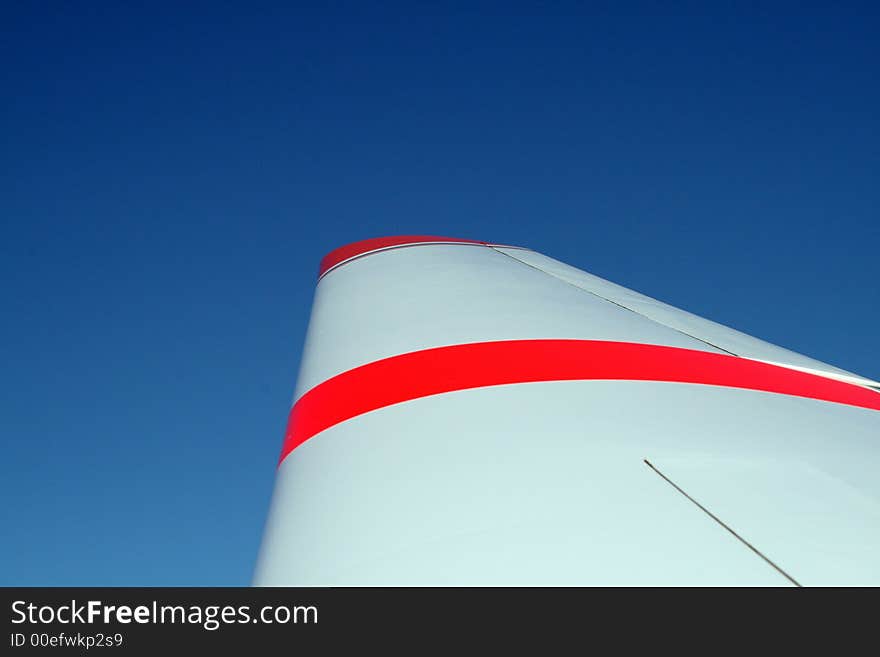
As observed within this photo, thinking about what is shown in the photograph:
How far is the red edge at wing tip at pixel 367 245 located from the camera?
4.62 m

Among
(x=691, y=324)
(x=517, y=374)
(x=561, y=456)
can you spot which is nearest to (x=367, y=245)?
(x=691, y=324)

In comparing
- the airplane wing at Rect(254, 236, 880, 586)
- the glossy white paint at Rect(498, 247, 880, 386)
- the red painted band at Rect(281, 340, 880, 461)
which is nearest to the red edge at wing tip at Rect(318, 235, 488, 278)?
the glossy white paint at Rect(498, 247, 880, 386)

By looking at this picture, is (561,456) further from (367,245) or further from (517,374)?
(367,245)

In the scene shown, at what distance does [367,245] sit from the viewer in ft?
15.7

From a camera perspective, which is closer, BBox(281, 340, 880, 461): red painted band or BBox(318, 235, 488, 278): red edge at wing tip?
BBox(281, 340, 880, 461): red painted band

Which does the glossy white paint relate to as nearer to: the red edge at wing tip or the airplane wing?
the airplane wing

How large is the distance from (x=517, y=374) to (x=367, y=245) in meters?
2.69

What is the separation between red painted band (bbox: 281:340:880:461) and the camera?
229cm

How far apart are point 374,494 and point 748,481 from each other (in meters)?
0.85

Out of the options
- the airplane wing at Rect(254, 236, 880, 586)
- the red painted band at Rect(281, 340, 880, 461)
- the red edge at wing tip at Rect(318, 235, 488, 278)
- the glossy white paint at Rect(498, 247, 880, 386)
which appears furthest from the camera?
the red edge at wing tip at Rect(318, 235, 488, 278)

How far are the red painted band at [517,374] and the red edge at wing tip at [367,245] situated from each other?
2083 mm

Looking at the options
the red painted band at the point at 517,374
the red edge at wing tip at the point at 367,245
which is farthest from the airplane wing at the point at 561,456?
the red edge at wing tip at the point at 367,245
